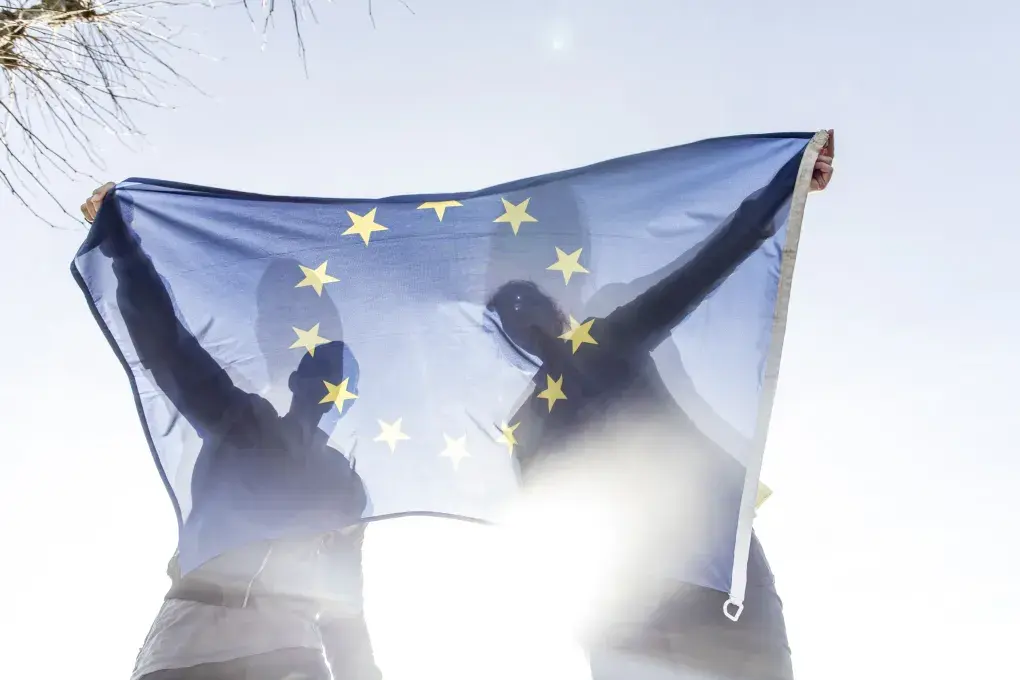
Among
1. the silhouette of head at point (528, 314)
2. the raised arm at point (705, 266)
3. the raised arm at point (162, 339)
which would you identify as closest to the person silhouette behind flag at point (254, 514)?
the raised arm at point (162, 339)

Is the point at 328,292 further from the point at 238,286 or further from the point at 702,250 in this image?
the point at 702,250

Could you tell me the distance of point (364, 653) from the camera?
4590 mm

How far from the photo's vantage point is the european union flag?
15.0 ft

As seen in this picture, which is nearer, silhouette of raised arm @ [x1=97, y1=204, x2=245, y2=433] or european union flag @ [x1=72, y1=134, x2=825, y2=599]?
european union flag @ [x1=72, y1=134, x2=825, y2=599]

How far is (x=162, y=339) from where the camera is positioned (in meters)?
4.92

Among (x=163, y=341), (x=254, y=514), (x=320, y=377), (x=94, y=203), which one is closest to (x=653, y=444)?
(x=320, y=377)

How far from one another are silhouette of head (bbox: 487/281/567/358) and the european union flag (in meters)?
0.01

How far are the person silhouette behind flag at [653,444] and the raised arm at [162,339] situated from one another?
5.64 ft

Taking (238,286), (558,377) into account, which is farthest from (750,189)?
(238,286)

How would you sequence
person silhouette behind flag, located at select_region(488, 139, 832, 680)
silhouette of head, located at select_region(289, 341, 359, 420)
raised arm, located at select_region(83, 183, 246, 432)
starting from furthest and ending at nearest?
silhouette of head, located at select_region(289, 341, 359, 420)
raised arm, located at select_region(83, 183, 246, 432)
person silhouette behind flag, located at select_region(488, 139, 832, 680)

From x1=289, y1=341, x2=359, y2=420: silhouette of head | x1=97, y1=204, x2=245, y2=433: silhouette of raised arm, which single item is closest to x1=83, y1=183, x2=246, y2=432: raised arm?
x1=97, y1=204, x2=245, y2=433: silhouette of raised arm

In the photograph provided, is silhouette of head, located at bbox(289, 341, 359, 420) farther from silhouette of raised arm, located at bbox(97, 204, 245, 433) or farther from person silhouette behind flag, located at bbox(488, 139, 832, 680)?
person silhouette behind flag, located at bbox(488, 139, 832, 680)

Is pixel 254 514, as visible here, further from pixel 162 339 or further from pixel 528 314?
pixel 528 314

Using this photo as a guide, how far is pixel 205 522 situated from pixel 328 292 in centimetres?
153
